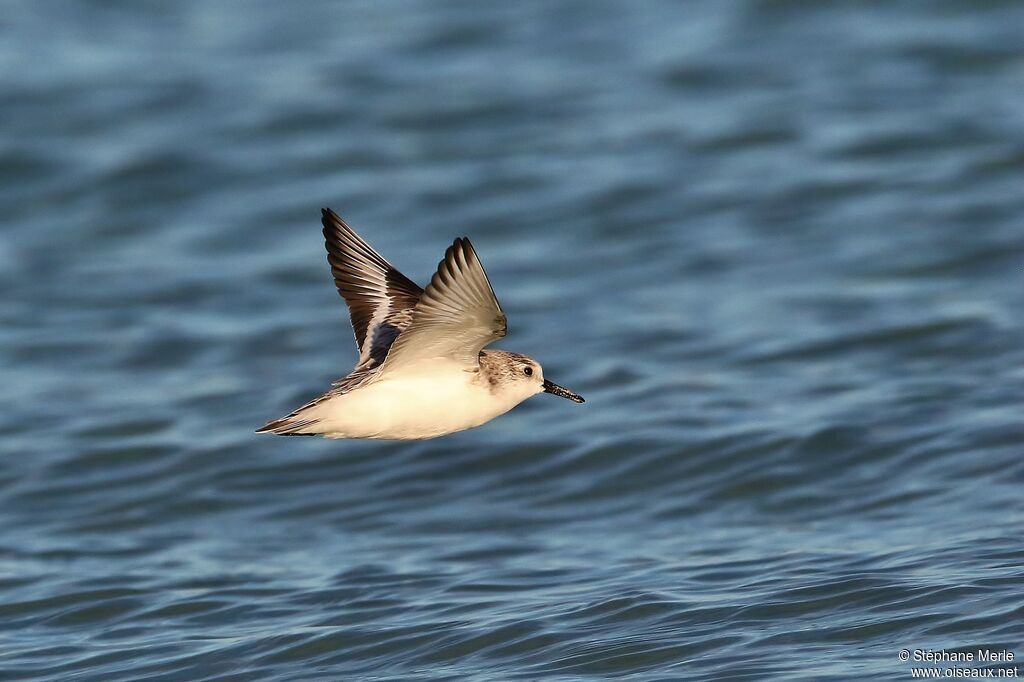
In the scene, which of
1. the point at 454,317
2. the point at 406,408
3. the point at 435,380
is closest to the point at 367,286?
the point at 435,380

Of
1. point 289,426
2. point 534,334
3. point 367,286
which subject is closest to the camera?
point 289,426

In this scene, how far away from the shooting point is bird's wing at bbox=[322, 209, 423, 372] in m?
8.27

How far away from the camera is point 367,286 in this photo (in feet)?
27.5

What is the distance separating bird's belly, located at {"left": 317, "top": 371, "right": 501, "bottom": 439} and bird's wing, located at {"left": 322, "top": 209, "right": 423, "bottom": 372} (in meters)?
1.09

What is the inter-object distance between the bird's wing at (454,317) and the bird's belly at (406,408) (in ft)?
0.35

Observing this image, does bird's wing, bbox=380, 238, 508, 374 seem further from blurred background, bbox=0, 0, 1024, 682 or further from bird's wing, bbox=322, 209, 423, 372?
blurred background, bbox=0, 0, 1024, 682

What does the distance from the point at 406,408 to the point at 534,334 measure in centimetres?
690

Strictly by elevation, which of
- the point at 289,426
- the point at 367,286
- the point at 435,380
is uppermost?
the point at 367,286

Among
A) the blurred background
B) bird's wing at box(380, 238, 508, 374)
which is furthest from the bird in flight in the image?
the blurred background

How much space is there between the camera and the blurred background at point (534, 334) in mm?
9008

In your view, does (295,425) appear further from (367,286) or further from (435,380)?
(367,286)

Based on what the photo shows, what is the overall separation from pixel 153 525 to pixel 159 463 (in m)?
1.05

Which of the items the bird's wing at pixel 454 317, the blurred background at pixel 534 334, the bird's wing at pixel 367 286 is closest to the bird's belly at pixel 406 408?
the bird's wing at pixel 454 317

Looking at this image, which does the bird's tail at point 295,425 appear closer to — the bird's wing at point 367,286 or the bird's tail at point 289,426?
the bird's tail at point 289,426
